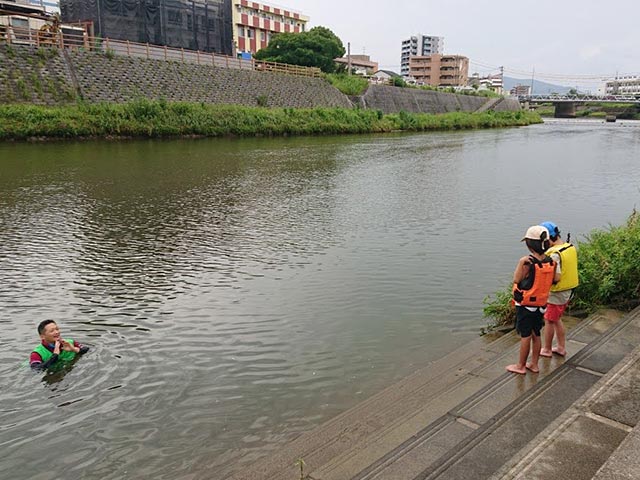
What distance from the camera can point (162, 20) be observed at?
41.3 m

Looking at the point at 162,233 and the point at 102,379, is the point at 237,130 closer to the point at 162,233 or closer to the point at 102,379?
the point at 162,233

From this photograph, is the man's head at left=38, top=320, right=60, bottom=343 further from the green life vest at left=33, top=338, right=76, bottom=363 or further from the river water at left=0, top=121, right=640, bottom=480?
the river water at left=0, top=121, right=640, bottom=480

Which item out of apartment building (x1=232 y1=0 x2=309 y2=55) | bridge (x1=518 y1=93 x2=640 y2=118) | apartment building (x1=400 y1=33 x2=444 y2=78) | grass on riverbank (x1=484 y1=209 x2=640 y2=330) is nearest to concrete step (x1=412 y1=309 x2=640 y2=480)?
grass on riverbank (x1=484 y1=209 x2=640 y2=330)

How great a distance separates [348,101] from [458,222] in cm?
4194

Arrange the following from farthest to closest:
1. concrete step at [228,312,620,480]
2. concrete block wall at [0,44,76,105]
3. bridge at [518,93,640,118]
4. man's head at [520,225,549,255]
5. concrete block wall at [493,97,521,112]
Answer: bridge at [518,93,640,118] → concrete block wall at [493,97,521,112] → concrete block wall at [0,44,76,105] → man's head at [520,225,549,255] → concrete step at [228,312,620,480]

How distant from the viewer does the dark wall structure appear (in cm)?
3872

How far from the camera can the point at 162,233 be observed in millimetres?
10859

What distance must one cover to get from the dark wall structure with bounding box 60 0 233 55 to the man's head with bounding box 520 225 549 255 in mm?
41999

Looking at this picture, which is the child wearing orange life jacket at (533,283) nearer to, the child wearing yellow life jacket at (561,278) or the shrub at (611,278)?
the child wearing yellow life jacket at (561,278)

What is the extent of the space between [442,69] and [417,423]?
127486 millimetres

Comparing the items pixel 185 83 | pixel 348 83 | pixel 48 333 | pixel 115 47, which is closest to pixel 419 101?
pixel 348 83

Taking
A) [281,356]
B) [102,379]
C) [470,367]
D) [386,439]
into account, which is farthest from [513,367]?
[102,379]

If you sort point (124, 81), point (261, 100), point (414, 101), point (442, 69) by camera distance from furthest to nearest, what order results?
point (442, 69) < point (414, 101) < point (261, 100) < point (124, 81)

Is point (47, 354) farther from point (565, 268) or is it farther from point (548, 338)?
point (565, 268)
